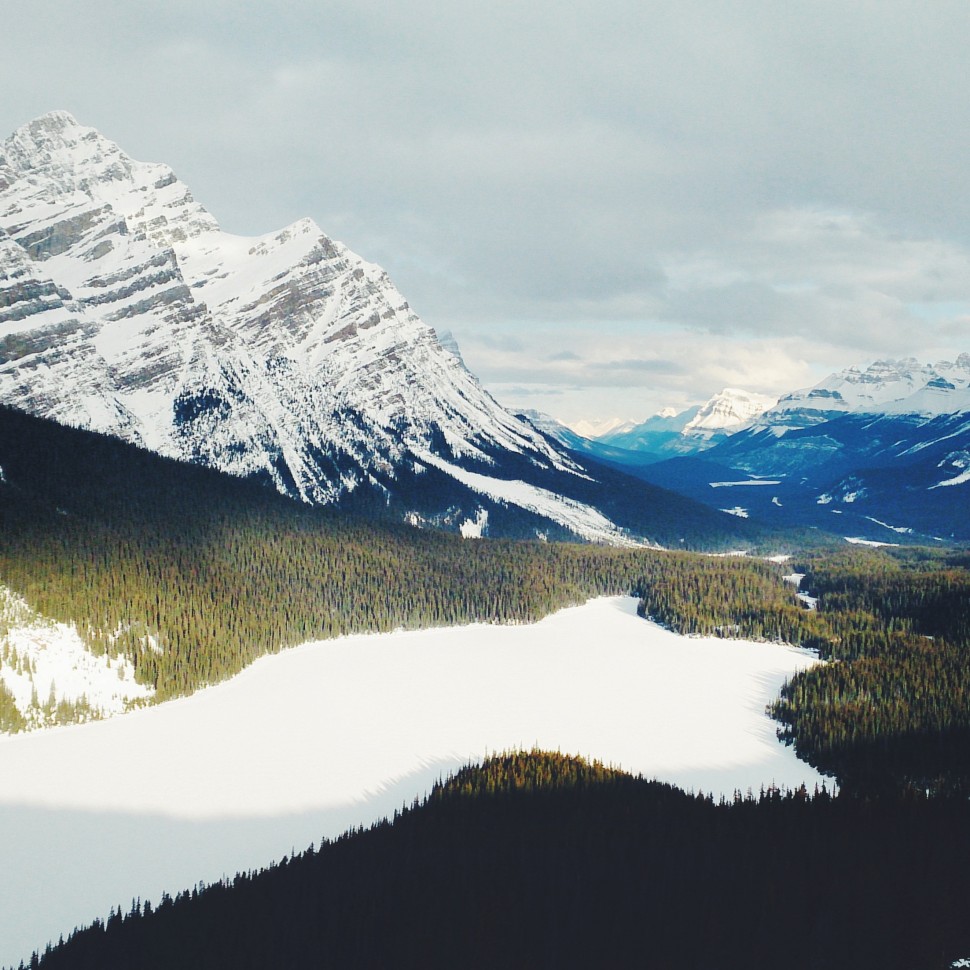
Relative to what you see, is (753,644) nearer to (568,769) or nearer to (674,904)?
(568,769)

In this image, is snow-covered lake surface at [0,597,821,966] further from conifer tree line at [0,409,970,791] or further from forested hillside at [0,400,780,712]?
forested hillside at [0,400,780,712]

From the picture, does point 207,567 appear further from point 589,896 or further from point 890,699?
point 890,699

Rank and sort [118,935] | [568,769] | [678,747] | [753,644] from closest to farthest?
[118,935] < [568,769] < [678,747] < [753,644]

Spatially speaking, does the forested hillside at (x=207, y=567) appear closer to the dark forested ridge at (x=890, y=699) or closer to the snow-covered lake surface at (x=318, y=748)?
the snow-covered lake surface at (x=318, y=748)

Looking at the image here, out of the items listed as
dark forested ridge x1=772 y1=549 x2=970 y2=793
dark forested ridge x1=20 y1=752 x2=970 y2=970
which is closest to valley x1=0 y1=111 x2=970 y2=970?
dark forested ridge x1=20 y1=752 x2=970 y2=970

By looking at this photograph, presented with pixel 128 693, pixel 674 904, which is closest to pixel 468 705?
pixel 128 693

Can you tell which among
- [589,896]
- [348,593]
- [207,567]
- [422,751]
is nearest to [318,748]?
[422,751]

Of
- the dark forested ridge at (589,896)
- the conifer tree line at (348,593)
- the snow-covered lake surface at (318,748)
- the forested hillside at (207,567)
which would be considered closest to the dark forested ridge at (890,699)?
the conifer tree line at (348,593)
